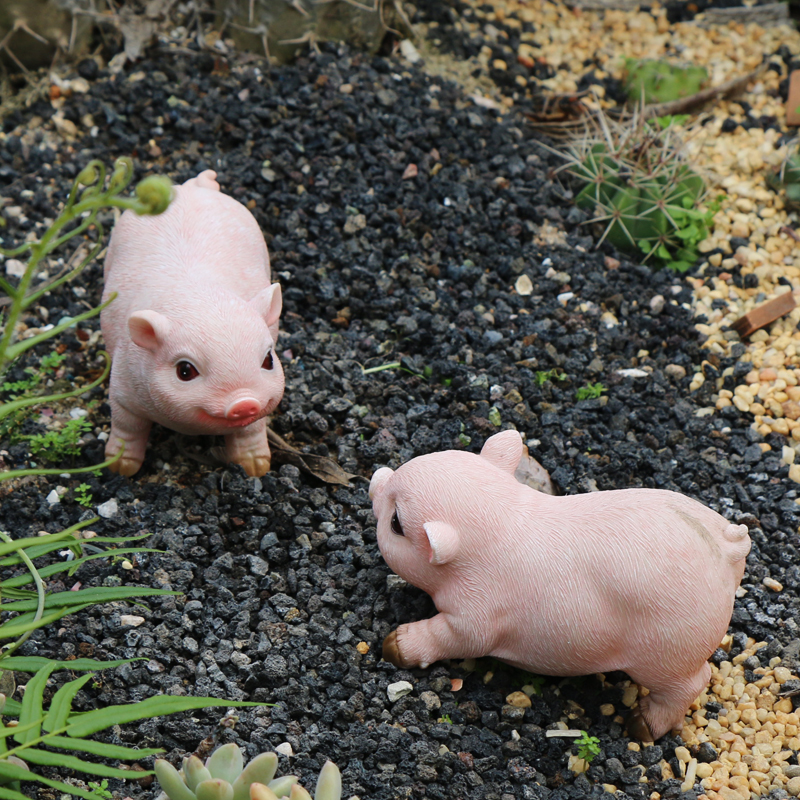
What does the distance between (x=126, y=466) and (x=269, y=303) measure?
95 cm

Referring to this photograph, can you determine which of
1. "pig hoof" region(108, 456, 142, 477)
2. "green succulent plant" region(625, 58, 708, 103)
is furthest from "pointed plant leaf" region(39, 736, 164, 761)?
"green succulent plant" region(625, 58, 708, 103)

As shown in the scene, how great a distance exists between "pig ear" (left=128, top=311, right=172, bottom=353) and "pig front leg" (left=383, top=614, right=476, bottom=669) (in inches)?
54.1

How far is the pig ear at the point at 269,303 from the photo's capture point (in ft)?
10.8

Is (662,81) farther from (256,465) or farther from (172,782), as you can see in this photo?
(172,782)

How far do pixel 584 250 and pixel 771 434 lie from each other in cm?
144

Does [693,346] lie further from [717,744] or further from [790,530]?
[717,744]

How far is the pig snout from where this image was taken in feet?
10.0

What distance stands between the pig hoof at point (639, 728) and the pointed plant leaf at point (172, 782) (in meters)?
1.54

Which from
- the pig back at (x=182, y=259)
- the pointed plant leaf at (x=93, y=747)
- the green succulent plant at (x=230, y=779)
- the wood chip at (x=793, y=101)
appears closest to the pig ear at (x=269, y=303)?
the pig back at (x=182, y=259)

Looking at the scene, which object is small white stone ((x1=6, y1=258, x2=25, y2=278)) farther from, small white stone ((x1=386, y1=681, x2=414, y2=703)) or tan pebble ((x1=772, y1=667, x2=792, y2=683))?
tan pebble ((x1=772, y1=667, x2=792, y2=683))

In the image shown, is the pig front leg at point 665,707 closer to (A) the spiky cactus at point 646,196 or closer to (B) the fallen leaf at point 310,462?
(B) the fallen leaf at point 310,462

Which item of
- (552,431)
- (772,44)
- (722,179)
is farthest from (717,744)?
(772,44)

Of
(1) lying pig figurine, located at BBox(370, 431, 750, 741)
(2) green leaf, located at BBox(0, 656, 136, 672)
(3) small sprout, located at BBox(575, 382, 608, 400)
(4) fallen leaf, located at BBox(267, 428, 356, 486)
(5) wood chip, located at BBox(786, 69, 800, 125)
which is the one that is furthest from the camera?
(5) wood chip, located at BBox(786, 69, 800, 125)

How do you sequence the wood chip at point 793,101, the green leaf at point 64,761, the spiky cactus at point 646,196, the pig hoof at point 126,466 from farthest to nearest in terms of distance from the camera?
the wood chip at point 793,101
the spiky cactus at point 646,196
the pig hoof at point 126,466
the green leaf at point 64,761
